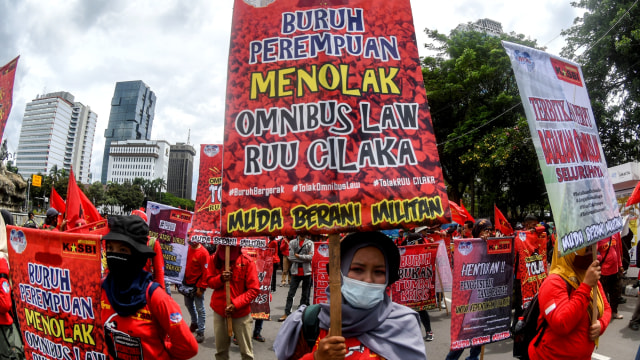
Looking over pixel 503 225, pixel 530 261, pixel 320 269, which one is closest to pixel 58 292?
pixel 320 269

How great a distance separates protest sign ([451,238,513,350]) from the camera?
4.57 m

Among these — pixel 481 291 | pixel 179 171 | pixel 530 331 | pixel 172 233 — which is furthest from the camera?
pixel 179 171

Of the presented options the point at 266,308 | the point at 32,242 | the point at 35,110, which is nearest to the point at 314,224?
the point at 32,242

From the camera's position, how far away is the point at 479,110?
67.9ft

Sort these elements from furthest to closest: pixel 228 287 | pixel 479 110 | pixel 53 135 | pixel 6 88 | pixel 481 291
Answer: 1. pixel 53 135
2. pixel 479 110
3. pixel 481 291
4. pixel 228 287
5. pixel 6 88

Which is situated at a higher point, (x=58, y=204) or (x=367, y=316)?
(x=58, y=204)

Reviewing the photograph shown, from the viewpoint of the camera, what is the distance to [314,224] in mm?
1792

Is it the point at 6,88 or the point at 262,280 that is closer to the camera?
the point at 6,88

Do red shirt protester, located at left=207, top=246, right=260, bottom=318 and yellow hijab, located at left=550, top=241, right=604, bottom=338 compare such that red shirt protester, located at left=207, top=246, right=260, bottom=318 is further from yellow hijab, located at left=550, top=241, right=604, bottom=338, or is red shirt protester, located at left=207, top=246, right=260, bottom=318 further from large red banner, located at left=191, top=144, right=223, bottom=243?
yellow hijab, located at left=550, top=241, right=604, bottom=338

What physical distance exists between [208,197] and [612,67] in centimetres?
1828

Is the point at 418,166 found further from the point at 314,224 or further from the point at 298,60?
the point at 298,60

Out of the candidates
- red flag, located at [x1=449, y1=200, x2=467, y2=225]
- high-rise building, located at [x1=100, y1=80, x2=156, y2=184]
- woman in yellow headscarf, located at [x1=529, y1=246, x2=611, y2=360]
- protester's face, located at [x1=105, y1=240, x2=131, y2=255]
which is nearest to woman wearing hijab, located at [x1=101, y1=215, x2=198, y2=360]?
protester's face, located at [x1=105, y1=240, x2=131, y2=255]

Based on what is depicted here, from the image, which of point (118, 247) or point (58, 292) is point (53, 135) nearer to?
point (58, 292)

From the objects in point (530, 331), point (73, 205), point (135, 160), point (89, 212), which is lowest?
point (530, 331)
